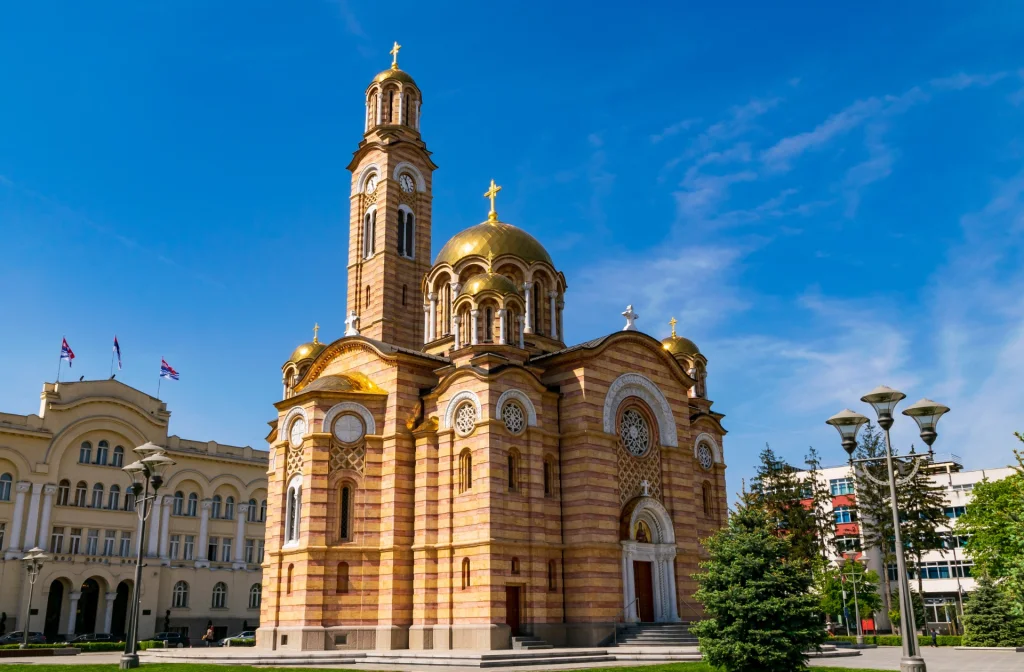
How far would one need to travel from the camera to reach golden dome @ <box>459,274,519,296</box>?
27.7 meters

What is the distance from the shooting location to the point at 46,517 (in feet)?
134

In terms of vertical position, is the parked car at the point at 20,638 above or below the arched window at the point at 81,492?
below

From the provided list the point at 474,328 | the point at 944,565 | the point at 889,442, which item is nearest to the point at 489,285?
the point at 474,328

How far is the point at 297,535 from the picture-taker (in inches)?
1038

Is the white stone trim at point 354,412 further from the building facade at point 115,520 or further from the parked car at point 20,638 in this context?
the parked car at point 20,638

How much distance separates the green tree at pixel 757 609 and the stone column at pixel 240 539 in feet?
117

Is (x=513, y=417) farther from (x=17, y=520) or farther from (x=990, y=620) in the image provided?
(x=17, y=520)

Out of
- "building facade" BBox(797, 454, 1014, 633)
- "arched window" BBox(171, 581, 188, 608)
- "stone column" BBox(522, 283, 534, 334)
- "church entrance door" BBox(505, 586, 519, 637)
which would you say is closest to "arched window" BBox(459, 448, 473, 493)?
"church entrance door" BBox(505, 586, 519, 637)

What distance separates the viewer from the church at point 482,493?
24906 millimetres

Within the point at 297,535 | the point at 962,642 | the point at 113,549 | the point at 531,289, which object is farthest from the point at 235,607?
the point at 962,642

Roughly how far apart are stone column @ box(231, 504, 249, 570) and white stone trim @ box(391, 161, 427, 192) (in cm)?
2237

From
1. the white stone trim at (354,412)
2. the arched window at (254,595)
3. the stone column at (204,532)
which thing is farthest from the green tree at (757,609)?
the arched window at (254,595)

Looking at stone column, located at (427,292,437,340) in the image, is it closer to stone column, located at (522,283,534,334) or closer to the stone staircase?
stone column, located at (522,283,534,334)

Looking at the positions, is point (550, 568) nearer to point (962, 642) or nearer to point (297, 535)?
point (297, 535)
